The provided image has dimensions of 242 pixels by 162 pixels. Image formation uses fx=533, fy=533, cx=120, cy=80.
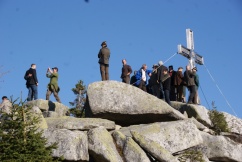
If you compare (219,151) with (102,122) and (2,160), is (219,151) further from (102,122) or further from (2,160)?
(2,160)

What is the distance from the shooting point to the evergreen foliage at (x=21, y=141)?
1553cm

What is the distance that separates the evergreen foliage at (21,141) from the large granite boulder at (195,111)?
32.3 ft

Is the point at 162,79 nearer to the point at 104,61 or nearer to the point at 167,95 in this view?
the point at 167,95

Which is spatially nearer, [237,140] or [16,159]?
[16,159]

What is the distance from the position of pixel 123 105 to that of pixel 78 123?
7.51ft

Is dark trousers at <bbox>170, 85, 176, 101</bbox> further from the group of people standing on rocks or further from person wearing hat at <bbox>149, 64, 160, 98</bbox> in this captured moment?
person wearing hat at <bbox>149, 64, 160, 98</bbox>

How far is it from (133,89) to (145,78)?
356cm

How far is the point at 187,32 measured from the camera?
30984mm

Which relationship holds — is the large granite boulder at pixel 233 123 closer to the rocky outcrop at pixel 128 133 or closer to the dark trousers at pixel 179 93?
the dark trousers at pixel 179 93

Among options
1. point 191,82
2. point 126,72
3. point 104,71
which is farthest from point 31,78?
point 191,82

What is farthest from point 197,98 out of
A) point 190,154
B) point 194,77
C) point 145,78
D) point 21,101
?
point 21,101

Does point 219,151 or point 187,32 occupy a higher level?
point 187,32

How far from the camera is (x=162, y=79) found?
24.0m

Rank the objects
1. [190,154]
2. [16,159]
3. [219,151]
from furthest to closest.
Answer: [219,151]
[190,154]
[16,159]
